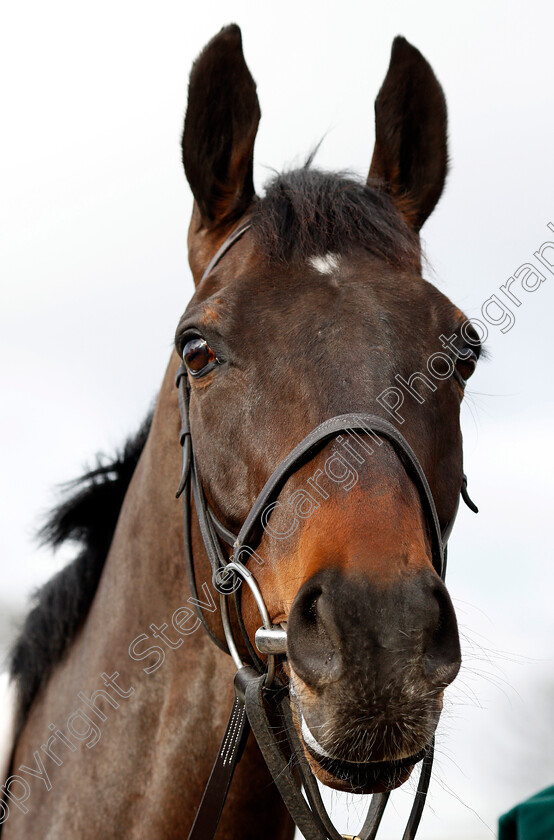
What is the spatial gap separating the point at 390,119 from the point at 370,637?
2.48m

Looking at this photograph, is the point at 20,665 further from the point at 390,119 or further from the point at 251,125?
the point at 390,119

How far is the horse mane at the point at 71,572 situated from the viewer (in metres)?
3.47

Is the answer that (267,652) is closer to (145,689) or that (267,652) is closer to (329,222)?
(145,689)

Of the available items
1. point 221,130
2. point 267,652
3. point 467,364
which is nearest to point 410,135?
point 221,130

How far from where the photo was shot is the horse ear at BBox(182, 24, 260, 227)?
2.98 meters

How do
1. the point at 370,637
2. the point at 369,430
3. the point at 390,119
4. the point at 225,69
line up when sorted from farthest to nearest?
the point at 390,119, the point at 225,69, the point at 369,430, the point at 370,637

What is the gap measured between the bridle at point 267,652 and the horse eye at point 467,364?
60 centimetres

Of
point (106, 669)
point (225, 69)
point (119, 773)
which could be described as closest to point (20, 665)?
point (106, 669)

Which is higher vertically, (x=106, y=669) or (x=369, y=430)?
(x=369, y=430)

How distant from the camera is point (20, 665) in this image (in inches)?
140

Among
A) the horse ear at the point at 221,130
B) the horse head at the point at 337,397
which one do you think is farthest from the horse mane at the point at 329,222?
the horse ear at the point at 221,130

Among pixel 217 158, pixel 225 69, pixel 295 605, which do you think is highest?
pixel 225 69

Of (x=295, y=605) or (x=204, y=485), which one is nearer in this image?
(x=295, y=605)

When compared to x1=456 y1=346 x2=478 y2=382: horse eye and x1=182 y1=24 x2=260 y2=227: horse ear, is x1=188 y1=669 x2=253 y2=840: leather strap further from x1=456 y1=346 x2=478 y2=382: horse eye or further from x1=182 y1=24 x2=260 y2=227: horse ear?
x1=182 y1=24 x2=260 y2=227: horse ear
